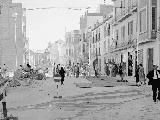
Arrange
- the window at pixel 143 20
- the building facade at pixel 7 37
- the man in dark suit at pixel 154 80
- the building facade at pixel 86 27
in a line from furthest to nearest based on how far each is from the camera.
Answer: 1. the building facade at pixel 86 27
2. the building facade at pixel 7 37
3. the window at pixel 143 20
4. the man in dark suit at pixel 154 80

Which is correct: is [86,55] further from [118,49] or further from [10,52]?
[118,49]

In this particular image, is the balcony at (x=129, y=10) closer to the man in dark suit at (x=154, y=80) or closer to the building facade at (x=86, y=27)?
the man in dark suit at (x=154, y=80)

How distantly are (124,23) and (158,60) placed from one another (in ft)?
45.2

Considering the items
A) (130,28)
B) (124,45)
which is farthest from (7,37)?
(130,28)

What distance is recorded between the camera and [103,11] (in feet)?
274

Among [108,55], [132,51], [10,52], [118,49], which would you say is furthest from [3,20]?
[132,51]

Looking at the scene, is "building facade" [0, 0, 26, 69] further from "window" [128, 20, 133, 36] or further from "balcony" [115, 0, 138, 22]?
"window" [128, 20, 133, 36]

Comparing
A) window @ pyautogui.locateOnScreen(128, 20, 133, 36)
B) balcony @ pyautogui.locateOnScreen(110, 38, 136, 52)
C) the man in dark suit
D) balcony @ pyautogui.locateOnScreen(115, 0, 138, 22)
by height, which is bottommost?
the man in dark suit

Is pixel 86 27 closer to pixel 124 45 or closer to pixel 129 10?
pixel 124 45

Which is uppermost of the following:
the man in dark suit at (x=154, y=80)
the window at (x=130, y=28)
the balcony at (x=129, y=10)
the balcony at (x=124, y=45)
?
the balcony at (x=129, y=10)

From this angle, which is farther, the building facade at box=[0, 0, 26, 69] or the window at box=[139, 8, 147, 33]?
the building facade at box=[0, 0, 26, 69]

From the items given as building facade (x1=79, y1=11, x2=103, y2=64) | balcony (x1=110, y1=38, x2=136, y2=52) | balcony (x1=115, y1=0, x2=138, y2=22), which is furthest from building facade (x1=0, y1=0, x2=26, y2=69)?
balcony (x1=115, y1=0, x2=138, y2=22)

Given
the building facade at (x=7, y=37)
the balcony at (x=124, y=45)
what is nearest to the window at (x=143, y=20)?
the balcony at (x=124, y=45)

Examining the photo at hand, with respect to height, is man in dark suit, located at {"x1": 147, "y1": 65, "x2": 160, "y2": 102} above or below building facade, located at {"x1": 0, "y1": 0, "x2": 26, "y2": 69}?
below
